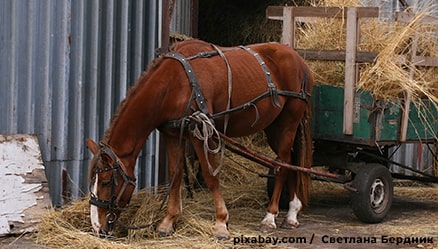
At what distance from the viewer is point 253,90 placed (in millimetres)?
6297

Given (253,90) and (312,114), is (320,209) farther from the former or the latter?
(253,90)

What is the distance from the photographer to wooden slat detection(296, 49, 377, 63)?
6637mm

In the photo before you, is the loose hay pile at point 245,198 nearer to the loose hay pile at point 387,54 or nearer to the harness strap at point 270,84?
the loose hay pile at point 387,54

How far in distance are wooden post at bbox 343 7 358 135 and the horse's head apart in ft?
7.70

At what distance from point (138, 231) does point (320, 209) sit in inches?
103

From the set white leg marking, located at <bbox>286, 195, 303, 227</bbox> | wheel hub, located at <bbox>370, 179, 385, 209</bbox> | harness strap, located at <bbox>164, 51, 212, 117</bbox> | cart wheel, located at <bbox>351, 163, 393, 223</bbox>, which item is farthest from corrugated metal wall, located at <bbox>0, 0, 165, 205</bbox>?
wheel hub, located at <bbox>370, 179, 385, 209</bbox>

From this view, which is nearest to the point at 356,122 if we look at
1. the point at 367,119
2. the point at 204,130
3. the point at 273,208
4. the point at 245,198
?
the point at 367,119

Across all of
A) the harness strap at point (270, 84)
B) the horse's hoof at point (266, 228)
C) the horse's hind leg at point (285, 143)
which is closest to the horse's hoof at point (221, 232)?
the horse's hoof at point (266, 228)

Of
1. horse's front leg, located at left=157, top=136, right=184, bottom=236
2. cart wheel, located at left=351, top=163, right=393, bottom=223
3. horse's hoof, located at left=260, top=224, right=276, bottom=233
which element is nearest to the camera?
horse's front leg, located at left=157, top=136, right=184, bottom=236

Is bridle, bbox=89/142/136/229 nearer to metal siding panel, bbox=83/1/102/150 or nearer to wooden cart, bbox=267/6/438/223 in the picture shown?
metal siding panel, bbox=83/1/102/150

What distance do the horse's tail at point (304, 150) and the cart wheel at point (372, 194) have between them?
0.48 metres

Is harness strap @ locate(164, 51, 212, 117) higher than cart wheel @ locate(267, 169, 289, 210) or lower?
higher

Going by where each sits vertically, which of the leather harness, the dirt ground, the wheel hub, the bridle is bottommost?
the dirt ground

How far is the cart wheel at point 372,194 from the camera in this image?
21.9 ft
